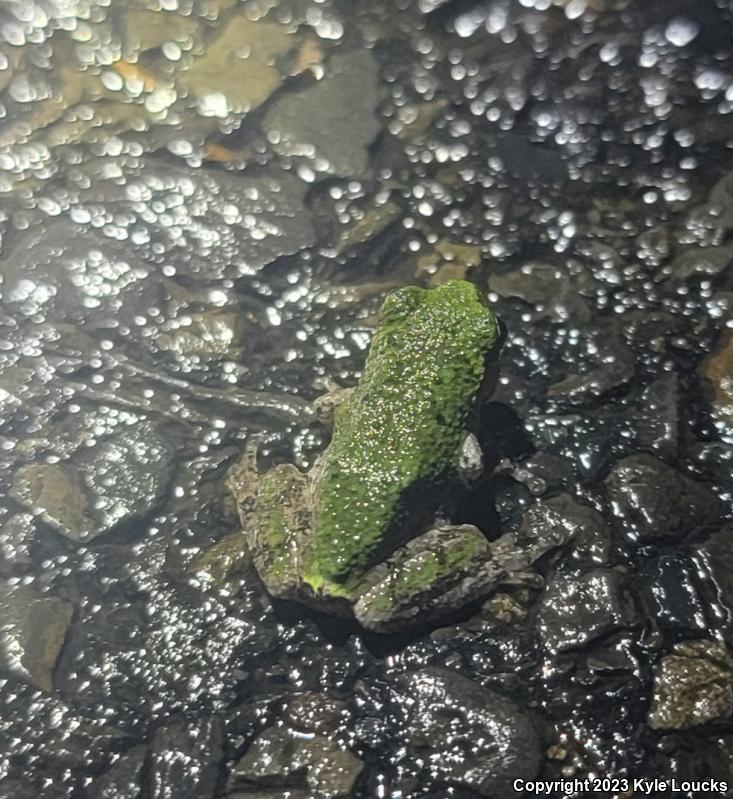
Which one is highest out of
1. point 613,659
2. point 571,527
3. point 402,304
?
point 402,304

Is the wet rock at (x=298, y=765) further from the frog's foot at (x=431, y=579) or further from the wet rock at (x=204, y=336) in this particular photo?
the wet rock at (x=204, y=336)

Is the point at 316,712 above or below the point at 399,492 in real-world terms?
below

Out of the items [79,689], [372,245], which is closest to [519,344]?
[372,245]

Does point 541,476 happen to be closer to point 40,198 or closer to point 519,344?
point 519,344

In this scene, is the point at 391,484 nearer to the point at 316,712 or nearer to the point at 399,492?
the point at 399,492

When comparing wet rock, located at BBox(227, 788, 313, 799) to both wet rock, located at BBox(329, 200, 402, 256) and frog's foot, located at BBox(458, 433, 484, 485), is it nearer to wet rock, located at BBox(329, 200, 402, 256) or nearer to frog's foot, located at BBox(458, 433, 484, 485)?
frog's foot, located at BBox(458, 433, 484, 485)

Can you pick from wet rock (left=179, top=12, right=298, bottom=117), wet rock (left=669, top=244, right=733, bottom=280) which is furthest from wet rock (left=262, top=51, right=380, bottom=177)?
wet rock (left=669, top=244, right=733, bottom=280)


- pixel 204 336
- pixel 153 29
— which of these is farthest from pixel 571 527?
pixel 153 29
